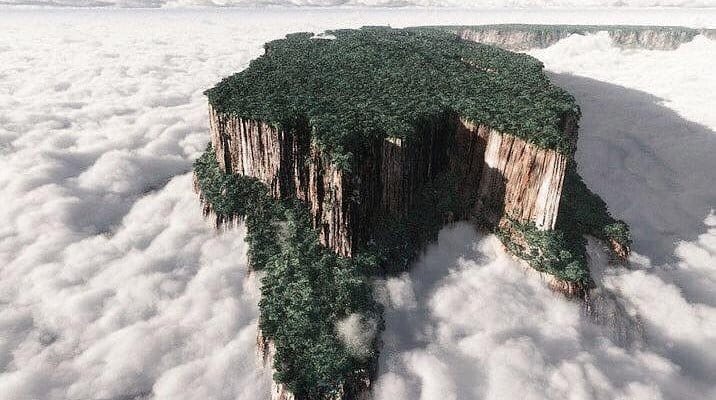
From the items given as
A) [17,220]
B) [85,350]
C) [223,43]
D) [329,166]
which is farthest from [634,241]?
[223,43]

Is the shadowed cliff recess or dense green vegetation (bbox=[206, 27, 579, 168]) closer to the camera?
the shadowed cliff recess

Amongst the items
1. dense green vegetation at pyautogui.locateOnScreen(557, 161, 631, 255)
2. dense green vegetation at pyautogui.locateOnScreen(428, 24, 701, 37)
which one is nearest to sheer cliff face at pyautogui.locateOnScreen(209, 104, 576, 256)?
dense green vegetation at pyautogui.locateOnScreen(557, 161, 631, 255)

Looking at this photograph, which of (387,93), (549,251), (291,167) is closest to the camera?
(549,251)

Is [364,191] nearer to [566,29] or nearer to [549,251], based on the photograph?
[549,251]

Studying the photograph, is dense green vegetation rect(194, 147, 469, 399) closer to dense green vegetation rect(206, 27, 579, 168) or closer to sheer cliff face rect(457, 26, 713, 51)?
dense green vegetation rect(206, 27, 579, 168)

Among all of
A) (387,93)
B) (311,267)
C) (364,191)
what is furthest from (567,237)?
(311,267)

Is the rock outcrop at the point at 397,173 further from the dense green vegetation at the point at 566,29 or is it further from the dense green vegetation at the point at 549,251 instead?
the dense green vegetation at the point at 566,29
